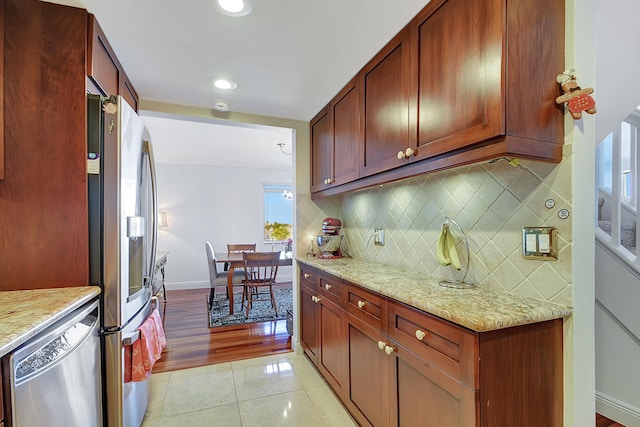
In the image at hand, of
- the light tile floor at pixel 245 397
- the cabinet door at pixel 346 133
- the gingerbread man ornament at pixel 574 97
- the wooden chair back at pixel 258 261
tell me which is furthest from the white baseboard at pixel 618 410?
the wooden chair back at pixel 258 261

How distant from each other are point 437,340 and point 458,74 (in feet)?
3.46

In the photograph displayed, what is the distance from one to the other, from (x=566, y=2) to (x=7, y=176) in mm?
2486

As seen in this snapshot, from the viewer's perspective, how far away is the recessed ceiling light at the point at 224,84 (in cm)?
201

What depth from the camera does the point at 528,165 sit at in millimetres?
1196

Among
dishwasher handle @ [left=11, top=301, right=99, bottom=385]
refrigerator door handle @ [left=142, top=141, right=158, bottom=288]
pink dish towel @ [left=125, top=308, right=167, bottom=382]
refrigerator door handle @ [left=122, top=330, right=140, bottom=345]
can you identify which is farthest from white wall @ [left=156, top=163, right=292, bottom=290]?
dishwasher handle @ [left=11, top=301, right=99, bottom=385]

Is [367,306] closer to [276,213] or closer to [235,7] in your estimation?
[235,7]

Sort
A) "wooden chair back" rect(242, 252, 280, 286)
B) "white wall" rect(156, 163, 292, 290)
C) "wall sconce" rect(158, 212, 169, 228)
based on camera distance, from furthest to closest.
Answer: "white wall" rect(156, 163, 292, 290) → "wall sconce" rect(158, 212, 169, 228) → "wooden chair back" rect(242, 252, 280, 286)

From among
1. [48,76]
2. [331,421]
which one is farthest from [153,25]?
[331,421]

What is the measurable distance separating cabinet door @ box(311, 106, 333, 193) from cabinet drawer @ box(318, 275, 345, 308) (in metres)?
0.81

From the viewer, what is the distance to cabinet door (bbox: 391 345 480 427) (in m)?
0.95

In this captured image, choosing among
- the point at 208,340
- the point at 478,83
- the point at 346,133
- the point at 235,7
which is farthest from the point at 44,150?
the point at 208,340

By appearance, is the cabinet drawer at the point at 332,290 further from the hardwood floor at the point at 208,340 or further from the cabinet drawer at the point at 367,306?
the hardwood floor at the point at 208,340

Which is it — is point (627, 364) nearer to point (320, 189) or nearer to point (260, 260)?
point (320, 189)

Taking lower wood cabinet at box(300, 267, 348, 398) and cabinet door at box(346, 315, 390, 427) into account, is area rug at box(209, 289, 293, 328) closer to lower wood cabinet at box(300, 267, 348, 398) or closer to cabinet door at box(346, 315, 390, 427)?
lower wood cabinet at box(300, 267, 348, 398)
